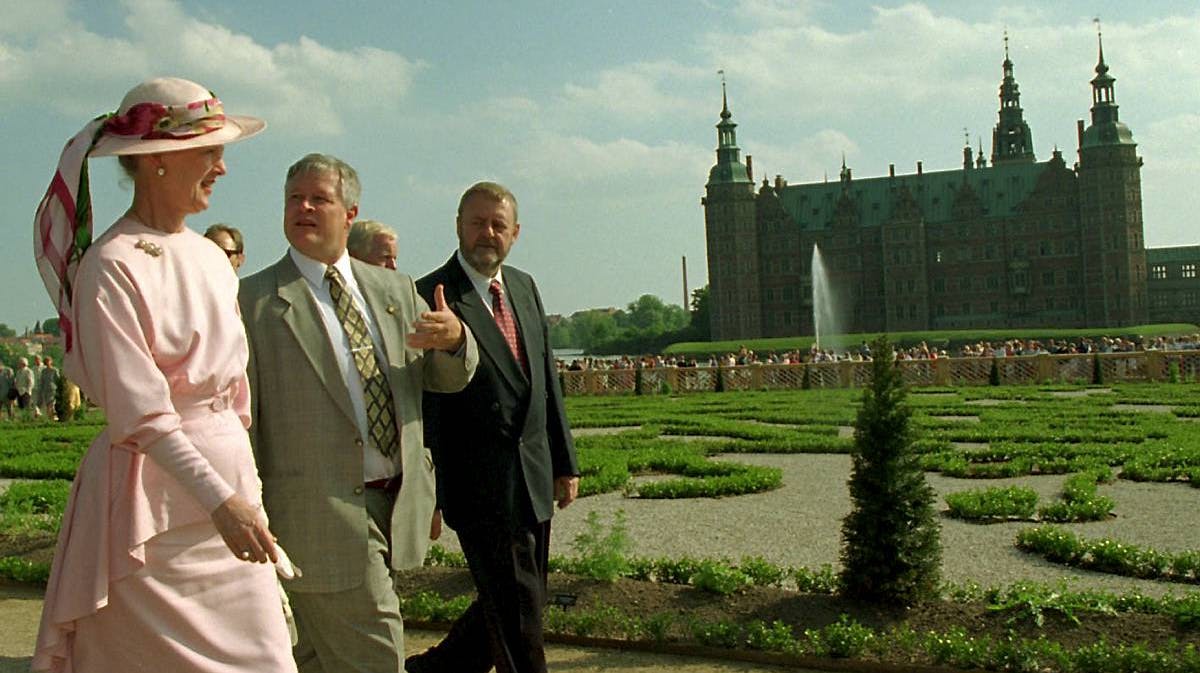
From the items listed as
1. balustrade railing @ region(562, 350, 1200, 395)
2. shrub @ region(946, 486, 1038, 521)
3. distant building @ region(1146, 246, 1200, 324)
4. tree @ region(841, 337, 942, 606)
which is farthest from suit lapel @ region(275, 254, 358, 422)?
distant building @ region(1146, 246, 1200, 324)

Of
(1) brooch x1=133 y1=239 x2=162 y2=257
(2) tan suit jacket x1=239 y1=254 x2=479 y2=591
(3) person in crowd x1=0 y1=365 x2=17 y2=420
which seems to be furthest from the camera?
(3) person in crowd x1=0 y1=365 x2=17 y2=420

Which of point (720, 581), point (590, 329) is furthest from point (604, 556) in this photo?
point (590, 329)

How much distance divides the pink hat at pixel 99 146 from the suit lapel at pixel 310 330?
0.67m

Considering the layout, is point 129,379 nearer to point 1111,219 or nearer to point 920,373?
point 920,373

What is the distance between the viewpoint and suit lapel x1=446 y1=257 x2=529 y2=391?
3.82 metres

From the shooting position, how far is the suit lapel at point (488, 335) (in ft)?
12.5

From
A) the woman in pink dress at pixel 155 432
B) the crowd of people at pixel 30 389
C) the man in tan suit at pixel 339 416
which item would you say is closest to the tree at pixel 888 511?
the man in tan suit at pixel 339 416

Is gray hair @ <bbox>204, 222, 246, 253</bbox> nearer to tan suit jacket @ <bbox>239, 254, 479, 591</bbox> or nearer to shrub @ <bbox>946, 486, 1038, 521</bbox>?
tan suit jacket @ <bbox>239, 254, 479, 591</bbox>

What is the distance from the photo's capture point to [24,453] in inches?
573

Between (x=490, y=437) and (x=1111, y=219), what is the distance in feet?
268

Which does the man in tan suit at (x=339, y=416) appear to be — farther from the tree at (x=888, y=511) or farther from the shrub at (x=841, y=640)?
the tree at (x=888, y=511)

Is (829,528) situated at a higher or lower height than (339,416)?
lower

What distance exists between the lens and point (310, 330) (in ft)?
10.5

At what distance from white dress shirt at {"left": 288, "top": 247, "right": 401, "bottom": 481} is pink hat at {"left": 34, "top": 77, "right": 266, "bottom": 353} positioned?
0.72 m
